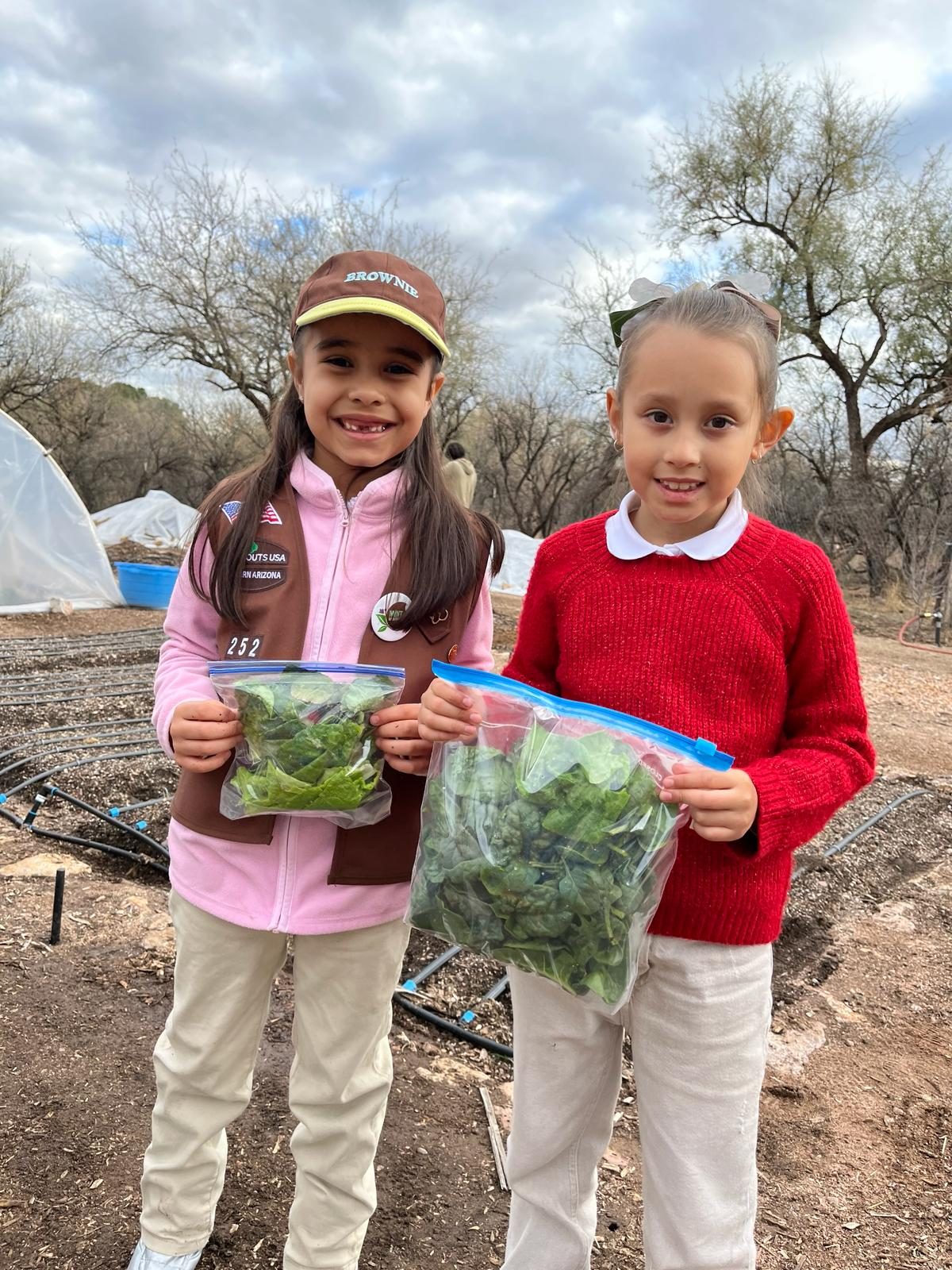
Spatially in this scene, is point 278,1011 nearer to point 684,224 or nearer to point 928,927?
point 928,927

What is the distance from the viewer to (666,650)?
132 centimetres

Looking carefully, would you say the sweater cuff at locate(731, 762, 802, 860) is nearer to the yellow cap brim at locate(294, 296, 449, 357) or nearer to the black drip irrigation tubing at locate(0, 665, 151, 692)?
the yellow cap brim at locate(294, 296, 449, 357)

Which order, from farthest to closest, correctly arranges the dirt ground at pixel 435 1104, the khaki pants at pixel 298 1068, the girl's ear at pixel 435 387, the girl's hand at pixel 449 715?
the dirt ground at pixel 435 1104
the girl's ear at pixel 435 387
the khaki pants at pixel 298 1068
the girl's hand at pixel 449 715

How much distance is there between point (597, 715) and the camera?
1172 mm

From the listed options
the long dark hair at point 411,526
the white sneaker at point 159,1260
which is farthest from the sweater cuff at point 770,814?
the white sneaker at point 159,1260

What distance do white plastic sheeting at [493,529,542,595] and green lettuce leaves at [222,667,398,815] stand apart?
39.1ft

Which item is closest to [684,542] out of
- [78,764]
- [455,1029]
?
[455,1029]

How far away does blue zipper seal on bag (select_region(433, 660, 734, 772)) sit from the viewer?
1.13m

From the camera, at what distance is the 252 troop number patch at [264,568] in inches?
59.4

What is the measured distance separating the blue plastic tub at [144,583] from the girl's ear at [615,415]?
31.4 ft

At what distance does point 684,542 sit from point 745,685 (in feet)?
0.79

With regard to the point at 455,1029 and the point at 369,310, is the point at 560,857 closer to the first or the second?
the point at 369,310

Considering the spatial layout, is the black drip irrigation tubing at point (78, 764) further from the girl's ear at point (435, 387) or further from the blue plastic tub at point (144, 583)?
the blue plastic tub at point (144, 583)

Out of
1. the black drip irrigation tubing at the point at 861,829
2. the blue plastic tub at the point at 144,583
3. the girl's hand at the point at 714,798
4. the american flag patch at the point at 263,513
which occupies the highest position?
the american flag patch at the point at 263,513
